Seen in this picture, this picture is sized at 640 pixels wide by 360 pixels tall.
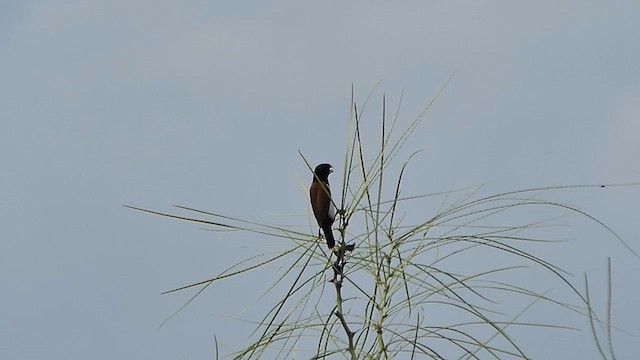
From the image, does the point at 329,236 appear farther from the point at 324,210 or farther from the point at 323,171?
the point at 323,171

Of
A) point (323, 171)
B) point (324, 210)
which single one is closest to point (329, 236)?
point (324, 210)

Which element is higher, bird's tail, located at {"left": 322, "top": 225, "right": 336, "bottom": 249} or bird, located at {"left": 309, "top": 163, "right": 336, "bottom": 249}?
bird, located at {"left": 309, "top": 163, "right": 336, "bottom": 249}

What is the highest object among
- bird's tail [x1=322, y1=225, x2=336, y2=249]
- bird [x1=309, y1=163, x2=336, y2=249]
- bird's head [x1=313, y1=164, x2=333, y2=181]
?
bird's head [x1=313, y1=164, x2=333, y2=181]

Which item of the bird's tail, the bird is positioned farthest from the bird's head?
the bird's tail

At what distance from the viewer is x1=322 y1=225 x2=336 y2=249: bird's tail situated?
7.28 ft

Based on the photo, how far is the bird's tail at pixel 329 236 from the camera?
2.22 meters

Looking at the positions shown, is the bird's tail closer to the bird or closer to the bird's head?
the bird

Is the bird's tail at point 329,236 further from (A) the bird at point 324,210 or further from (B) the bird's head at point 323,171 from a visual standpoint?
(B) the bird's head at point 323,171

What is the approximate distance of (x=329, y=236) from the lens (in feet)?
7.41

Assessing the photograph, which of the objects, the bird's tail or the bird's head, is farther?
the bird's head

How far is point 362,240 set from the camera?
7.05ft

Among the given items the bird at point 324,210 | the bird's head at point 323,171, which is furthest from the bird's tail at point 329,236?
the bird's head at point 323,171

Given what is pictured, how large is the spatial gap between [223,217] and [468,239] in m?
0.61

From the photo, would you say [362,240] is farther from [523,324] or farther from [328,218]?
[523,324]
